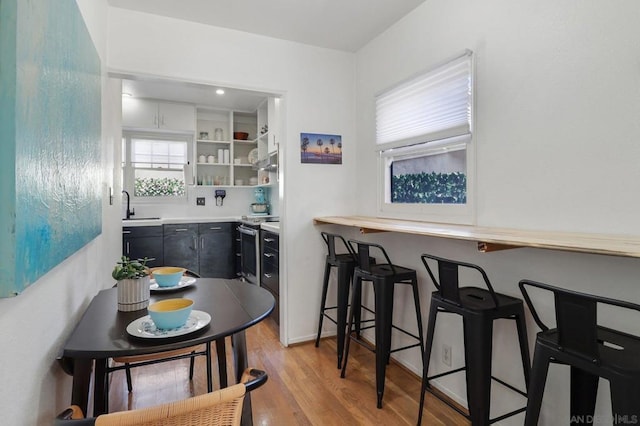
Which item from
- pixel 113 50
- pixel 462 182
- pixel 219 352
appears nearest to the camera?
pixel 219 352

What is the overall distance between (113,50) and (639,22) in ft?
9.62

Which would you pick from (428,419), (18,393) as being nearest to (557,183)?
Answer: (428,419)

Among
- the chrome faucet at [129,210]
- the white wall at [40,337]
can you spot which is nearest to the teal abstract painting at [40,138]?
the white wall at [40,337]

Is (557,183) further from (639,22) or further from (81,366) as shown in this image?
(81,366)

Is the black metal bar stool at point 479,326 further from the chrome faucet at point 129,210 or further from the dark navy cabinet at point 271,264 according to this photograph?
the chrome faucet at point 129,210

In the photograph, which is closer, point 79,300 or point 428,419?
point 79,300

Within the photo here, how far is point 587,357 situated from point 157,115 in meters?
5.22

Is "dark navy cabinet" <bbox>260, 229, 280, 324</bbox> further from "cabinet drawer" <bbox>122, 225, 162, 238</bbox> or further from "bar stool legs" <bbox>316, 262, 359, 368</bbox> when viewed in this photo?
"cabinet drawer" <bbox>122, 225, 162, 238</bbox>

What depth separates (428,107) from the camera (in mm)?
2412

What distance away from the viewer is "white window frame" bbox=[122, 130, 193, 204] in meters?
4.85

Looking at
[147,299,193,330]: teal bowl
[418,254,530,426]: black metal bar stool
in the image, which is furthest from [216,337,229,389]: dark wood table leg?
[418,254,530,426]: black metal bar stool

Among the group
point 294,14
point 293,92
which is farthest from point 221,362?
point 294,14

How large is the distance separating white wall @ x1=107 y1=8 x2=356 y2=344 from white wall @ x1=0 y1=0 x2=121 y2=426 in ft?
3.08

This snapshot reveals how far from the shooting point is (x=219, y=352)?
1.70 metres
